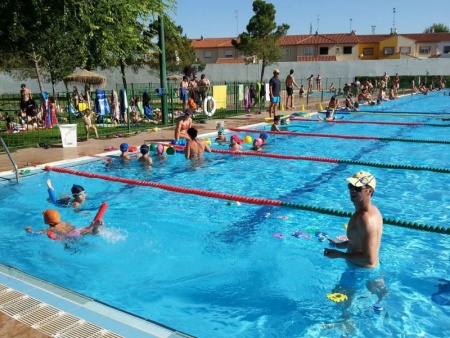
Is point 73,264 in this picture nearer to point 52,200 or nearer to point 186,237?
point 186,237

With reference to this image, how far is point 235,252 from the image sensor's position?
6.15m

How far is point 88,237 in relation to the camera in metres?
6.24

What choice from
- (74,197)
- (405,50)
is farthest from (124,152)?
(405,50)

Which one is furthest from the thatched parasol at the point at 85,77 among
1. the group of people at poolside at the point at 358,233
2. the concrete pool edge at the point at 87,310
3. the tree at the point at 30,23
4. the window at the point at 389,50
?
the window at the point at 389,50

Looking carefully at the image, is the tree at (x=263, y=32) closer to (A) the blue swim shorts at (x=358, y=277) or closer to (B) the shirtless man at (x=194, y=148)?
(B) the shirtless man at (x=194, y=148)

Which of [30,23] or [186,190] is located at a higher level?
[30,23]

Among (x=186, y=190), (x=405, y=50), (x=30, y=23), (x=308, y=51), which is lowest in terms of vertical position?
(x=186, y=190)

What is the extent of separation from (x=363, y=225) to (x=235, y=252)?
2.42 metres

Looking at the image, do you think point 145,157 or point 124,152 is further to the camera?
point 124,152

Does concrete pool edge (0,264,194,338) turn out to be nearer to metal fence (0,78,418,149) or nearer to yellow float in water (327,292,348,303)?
yellow float in water (327,292,348,303)

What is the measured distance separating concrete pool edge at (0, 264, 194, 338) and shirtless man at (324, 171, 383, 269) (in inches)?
72.6

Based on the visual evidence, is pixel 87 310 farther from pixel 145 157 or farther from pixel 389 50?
pixel 389 50

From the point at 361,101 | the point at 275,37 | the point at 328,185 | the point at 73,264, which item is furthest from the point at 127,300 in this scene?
the point at 275,37

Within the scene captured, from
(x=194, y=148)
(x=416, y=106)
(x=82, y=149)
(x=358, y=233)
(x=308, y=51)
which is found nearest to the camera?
(x=358, y=233)
